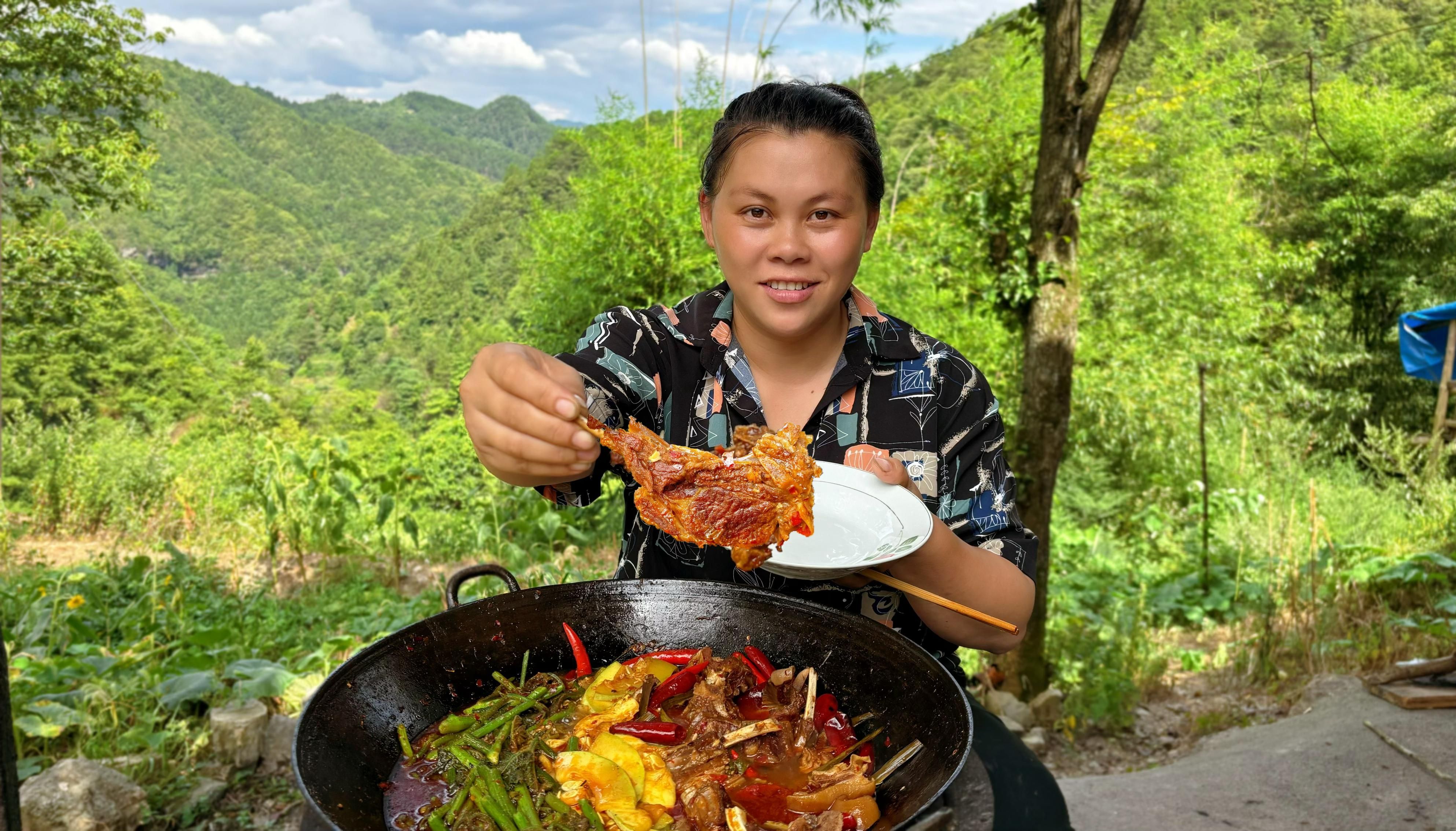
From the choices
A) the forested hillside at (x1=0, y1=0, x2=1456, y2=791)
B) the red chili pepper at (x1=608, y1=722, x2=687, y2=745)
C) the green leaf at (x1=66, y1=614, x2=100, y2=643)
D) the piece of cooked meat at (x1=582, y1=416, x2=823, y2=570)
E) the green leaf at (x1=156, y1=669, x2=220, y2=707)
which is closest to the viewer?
the red chili pepper at (x1=608, y1=722, x2=687, y2=745)

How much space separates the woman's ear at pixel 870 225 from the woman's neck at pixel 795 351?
0.66 ft

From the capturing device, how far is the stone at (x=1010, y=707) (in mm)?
5273

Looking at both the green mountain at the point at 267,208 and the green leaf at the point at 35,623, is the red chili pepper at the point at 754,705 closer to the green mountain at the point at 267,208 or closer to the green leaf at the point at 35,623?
the green leaf at the point at 35,623

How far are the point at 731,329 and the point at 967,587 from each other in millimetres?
1034

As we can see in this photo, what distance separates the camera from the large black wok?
1.39 metres

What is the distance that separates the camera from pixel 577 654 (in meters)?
1.88

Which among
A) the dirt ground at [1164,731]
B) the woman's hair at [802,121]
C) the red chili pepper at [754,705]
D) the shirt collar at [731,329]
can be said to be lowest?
the dirt ground at [1164,731]

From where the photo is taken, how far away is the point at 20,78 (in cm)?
2166

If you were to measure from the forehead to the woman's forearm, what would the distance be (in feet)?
2.86

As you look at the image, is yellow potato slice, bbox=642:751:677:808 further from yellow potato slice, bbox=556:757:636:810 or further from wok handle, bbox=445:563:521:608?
wok handle, bbox=445:563:521:608

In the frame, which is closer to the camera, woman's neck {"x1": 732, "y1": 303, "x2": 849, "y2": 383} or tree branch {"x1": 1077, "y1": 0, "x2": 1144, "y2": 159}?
woman's neck {"x1": 732, "y1": 303, "x2": 849, "y2": 383}

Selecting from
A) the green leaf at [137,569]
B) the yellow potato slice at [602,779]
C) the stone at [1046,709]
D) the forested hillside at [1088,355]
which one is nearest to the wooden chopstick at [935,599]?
the yellow potato slice at [602,779]

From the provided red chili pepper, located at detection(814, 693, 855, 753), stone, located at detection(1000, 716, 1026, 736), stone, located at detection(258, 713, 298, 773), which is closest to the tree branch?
stone, located at detection(1000, 716, 1026, 736)

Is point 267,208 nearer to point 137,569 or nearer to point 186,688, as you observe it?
point 137,569
